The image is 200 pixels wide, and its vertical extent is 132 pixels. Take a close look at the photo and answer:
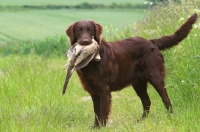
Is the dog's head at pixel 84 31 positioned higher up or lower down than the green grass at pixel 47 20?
higher up

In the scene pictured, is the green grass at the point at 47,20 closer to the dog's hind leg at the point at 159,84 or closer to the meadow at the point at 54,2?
the meadow at the point at 54,2

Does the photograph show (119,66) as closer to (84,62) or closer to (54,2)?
(84,62)

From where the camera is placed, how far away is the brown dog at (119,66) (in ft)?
21.2

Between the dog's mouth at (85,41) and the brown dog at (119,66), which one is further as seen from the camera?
the brown dog at (119,66)

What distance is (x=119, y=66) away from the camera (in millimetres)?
6855

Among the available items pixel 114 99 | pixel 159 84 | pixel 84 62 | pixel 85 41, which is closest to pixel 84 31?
pixel 85 41

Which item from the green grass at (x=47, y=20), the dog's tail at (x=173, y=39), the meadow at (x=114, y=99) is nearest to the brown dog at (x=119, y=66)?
the dog's tail at (x=173, y=39)

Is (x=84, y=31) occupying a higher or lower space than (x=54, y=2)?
higher

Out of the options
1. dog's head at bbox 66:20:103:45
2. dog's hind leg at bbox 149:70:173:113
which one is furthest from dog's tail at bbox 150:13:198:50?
dog's head at bbox 66:20:103:45

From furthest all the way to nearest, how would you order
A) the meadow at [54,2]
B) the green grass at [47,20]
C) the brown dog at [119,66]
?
the meadow at [54,2] < the green grass at [47,20] < the brown dog at [119,66]

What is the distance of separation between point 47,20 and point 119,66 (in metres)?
16.5

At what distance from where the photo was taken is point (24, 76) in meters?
9.23

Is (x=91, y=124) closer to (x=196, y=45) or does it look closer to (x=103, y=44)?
(x=103, y=44)

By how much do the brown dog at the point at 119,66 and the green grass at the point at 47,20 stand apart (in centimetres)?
1165
